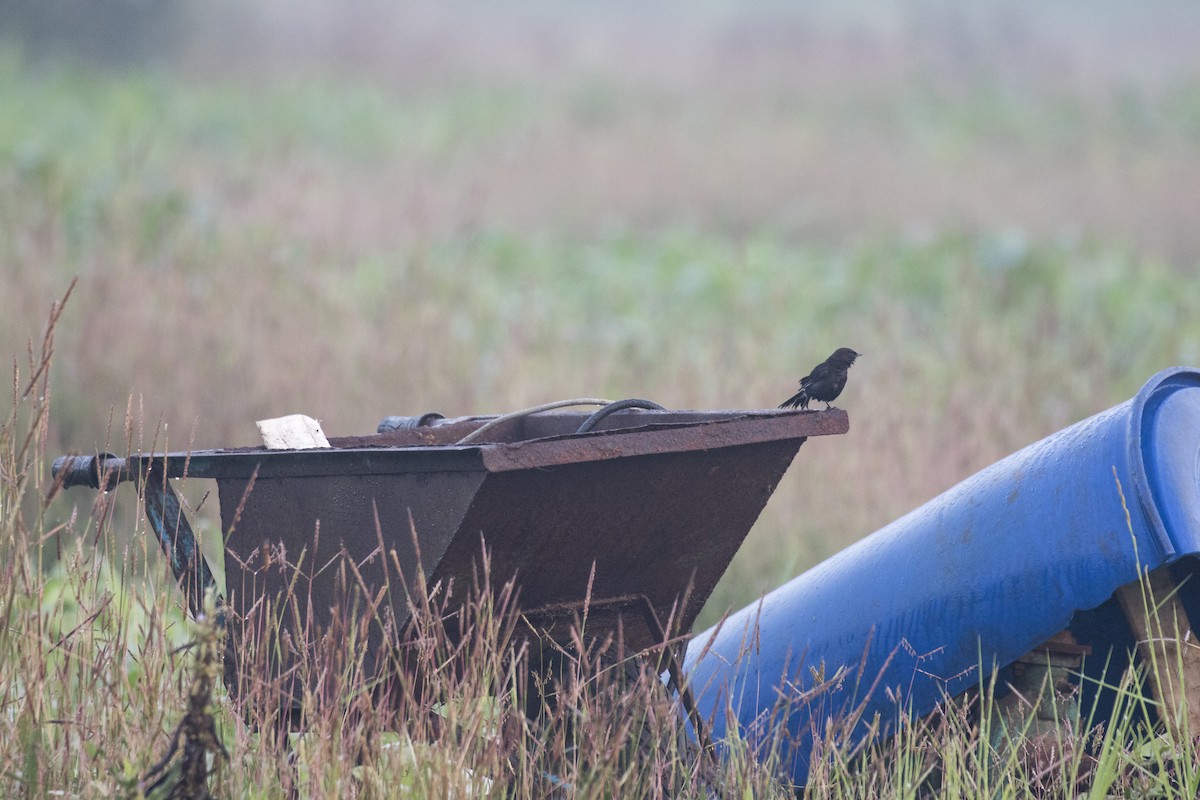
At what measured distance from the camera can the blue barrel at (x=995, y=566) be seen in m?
2.97

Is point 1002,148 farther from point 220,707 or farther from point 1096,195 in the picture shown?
point 220,707

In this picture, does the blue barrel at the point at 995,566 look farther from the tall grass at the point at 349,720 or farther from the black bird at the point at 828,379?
the black bird at the point at 828,379

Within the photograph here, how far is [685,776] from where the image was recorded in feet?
9.21

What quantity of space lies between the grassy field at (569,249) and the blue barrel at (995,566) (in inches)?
62.0

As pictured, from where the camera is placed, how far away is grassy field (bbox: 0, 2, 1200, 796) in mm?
6477

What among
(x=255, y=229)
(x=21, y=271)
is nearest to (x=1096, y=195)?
(x=255, y=229)

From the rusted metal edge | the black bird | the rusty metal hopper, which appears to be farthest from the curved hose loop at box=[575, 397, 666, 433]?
the black bird

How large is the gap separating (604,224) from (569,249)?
200 cm

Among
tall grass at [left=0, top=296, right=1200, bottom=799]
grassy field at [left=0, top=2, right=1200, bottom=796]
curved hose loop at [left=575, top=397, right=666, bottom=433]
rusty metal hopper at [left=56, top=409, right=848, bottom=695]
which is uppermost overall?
grassy field at [left=0, top=2, right=1200, bottom=796]

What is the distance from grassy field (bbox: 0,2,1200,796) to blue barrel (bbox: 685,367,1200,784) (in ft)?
5.16

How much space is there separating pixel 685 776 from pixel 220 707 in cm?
108

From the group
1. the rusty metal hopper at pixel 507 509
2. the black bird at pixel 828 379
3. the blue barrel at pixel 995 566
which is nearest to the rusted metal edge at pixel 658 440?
the rusty metal hopper at pixel 507 509

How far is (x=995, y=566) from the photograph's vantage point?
10.2 feet

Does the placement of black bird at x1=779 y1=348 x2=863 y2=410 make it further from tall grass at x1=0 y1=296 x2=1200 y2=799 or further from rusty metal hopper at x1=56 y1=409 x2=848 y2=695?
tall grass at x1=0 y1=296 x2=1200 y2=799
